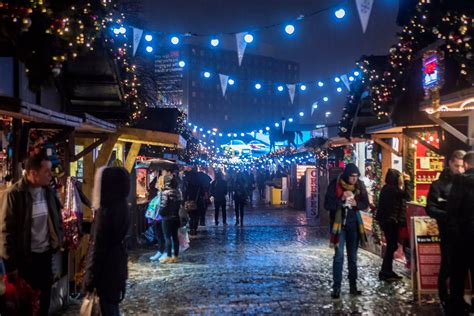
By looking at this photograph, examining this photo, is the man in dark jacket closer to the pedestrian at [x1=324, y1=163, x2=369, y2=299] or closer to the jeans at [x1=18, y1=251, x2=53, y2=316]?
the jeans at [x1=18, y1=251, x2=53, y2=316]

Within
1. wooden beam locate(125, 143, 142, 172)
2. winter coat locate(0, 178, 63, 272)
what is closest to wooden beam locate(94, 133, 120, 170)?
wooden beam locate(125, 143, 142, 172)

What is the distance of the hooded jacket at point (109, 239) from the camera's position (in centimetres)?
505

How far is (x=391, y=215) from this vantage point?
9.56m

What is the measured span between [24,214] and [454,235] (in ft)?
15.4

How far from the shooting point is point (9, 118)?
7223 millimetres

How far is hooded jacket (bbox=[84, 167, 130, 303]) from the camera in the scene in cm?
505

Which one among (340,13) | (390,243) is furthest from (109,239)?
(340,13)

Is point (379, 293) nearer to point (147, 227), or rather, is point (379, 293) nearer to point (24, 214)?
point (24, 214)

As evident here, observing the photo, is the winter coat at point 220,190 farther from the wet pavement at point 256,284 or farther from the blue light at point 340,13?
the blue light at point 340,13

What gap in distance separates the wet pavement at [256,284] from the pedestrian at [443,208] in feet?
1.64

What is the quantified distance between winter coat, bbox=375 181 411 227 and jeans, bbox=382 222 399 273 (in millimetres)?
89

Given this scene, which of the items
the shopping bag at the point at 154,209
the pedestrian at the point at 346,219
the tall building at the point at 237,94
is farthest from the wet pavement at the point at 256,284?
the tall building at the point at 237,94

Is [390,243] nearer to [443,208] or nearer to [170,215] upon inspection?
[443,208]

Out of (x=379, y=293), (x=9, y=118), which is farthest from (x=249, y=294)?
(x=9, y=118)
